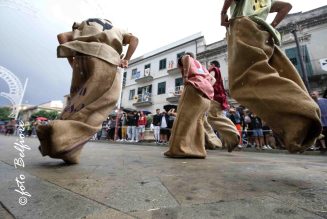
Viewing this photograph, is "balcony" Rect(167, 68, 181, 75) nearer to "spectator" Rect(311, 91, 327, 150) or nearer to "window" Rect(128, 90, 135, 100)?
"window" Rect(128, 90, 135, 100)

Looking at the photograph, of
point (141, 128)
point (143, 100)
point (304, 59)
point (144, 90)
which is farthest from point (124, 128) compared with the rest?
point (144, 90)

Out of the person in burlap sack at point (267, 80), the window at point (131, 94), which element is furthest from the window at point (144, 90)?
the person in burlap sack at point (267, 80)

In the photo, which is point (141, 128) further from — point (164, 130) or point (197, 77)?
point (197, 77)

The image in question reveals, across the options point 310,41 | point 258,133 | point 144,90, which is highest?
point 310,41

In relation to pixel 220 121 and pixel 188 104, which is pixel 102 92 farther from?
pixel 220 121

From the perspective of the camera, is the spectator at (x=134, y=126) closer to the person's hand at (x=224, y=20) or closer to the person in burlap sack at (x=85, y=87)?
the person in burlap sack at (x=85, y=87)

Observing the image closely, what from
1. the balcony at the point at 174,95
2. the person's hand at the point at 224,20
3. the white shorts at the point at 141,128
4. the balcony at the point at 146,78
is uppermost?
the balcony at the point at 146,78

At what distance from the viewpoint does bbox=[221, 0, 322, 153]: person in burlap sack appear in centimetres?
149

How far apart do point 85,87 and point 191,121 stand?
1.55 metres

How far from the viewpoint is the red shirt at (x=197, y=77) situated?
10.5ft

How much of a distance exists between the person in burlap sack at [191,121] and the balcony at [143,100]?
23728 millimetres

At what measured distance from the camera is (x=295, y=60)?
56.9 ft

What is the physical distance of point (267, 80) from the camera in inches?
66.7

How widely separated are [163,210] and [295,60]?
19.7 meters
